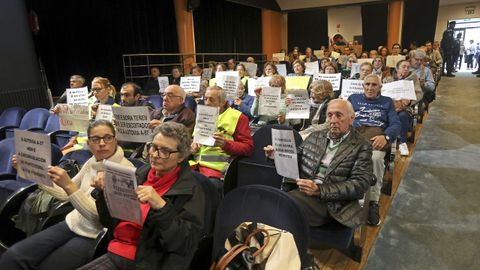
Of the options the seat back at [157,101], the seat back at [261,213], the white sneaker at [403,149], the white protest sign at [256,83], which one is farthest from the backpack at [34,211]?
the white sneaker at [403,149]

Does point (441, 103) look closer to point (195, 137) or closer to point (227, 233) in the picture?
point (195, 137)

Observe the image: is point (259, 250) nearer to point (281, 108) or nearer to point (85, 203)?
point (85, 203)

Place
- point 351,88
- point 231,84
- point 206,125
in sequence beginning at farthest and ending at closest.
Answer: point 231,84, point 351,88, point 206,125

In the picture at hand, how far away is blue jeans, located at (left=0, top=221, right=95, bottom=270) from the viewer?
1590 millimetres

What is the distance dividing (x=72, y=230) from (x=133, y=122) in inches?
34.6

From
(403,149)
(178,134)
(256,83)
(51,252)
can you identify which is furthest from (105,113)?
(403,149)

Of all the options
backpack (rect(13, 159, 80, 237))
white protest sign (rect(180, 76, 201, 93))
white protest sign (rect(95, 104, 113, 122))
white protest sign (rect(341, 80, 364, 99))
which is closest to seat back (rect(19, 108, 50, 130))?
white protest sign (rect(95, 104, 113, 122))

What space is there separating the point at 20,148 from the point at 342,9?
14998mm

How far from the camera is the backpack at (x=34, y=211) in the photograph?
1.94 meters

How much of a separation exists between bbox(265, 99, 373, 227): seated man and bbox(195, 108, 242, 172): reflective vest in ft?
2.12

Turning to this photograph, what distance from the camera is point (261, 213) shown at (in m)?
1.45

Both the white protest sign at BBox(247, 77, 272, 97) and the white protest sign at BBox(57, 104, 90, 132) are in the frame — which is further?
the white protest sign at BBox(247, 77, 272, 97)

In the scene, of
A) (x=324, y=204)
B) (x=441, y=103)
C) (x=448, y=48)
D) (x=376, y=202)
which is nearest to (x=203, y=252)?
(x=324, y=204)

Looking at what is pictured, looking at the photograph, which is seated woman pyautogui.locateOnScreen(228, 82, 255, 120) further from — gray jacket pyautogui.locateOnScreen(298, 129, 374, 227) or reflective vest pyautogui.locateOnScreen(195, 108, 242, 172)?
gray jacket pyautogui.locateOnScreen(298, 129, 374, 227)
